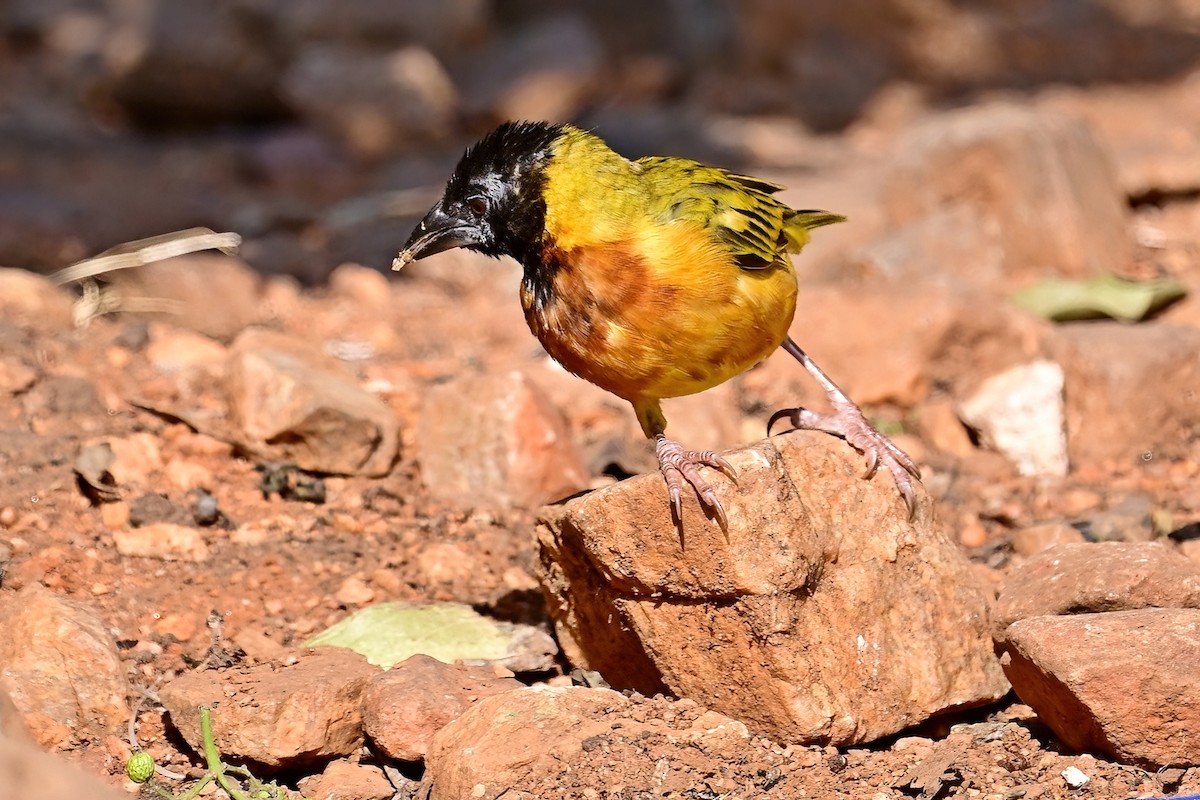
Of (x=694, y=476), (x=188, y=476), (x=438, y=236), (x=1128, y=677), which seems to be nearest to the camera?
(x=1128, y=677)

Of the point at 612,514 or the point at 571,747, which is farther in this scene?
the point at 612,514

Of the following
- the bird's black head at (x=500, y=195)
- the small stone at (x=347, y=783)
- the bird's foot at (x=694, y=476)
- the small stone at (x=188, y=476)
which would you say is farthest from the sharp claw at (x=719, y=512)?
the small stone at (x=188, y=476)

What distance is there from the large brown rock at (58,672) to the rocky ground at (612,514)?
→ 10 millimetres

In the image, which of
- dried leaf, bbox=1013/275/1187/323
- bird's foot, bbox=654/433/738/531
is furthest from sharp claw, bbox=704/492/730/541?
dried leaf, bbox=1013/275/1187/323

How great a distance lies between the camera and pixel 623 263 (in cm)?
400

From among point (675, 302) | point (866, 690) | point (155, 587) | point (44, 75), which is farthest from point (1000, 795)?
point (44, 75)

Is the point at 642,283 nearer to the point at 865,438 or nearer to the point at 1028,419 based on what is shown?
the point at 865,438

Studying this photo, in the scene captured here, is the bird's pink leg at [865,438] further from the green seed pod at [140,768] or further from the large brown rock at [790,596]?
the green seed pod at [140,768]

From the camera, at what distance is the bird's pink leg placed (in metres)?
4.00

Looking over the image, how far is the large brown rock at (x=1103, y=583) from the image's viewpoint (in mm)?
3721

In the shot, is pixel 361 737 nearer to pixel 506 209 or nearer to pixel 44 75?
pixel 506 209

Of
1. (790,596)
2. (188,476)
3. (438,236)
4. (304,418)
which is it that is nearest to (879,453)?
(790,596)

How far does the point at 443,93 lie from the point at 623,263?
833cm

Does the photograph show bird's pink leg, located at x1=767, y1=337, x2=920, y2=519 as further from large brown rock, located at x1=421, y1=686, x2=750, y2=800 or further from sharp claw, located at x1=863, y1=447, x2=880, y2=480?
large brown rock, located at x1=421, y1=686, x2=750, y2=800
